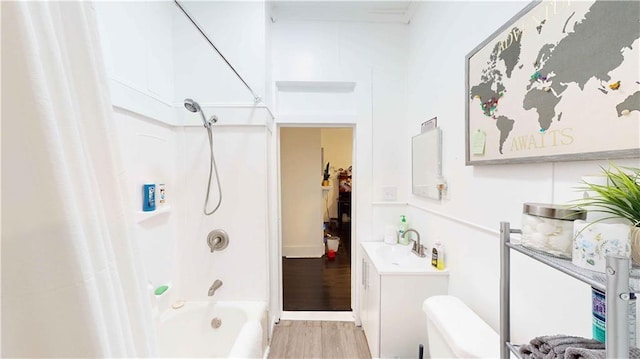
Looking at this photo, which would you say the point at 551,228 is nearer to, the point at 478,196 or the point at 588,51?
the point at 588,51

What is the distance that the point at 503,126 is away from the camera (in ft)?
3.53

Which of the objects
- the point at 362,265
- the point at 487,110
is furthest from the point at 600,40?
the point at 362,265

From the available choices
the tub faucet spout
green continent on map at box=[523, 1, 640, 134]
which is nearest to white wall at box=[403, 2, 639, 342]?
green continent on map at box=[523, 1, 640, 134]

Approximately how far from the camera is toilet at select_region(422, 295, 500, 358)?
941mm

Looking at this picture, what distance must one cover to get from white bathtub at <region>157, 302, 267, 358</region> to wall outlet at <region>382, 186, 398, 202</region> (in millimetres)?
1422

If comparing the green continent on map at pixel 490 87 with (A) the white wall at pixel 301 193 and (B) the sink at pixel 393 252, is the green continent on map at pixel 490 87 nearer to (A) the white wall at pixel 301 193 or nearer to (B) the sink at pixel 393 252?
(B) the sink at pixel 393 252

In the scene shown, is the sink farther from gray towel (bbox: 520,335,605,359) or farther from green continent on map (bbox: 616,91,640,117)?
green continent on map (bbox: 616,91,640,117)

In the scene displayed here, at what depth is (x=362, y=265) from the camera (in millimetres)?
2197

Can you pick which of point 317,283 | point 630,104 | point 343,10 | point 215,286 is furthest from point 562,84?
point 317,283

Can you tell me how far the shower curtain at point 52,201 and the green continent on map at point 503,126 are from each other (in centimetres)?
138

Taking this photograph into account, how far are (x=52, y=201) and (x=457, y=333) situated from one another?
134 cm

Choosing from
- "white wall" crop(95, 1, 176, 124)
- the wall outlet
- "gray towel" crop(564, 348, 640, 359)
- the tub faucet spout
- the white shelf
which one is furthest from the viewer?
the wall outlet

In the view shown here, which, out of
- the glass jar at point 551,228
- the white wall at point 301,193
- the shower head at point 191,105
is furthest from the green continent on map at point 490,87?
the white wall at point 301,193

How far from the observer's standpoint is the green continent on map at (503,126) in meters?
1.04
